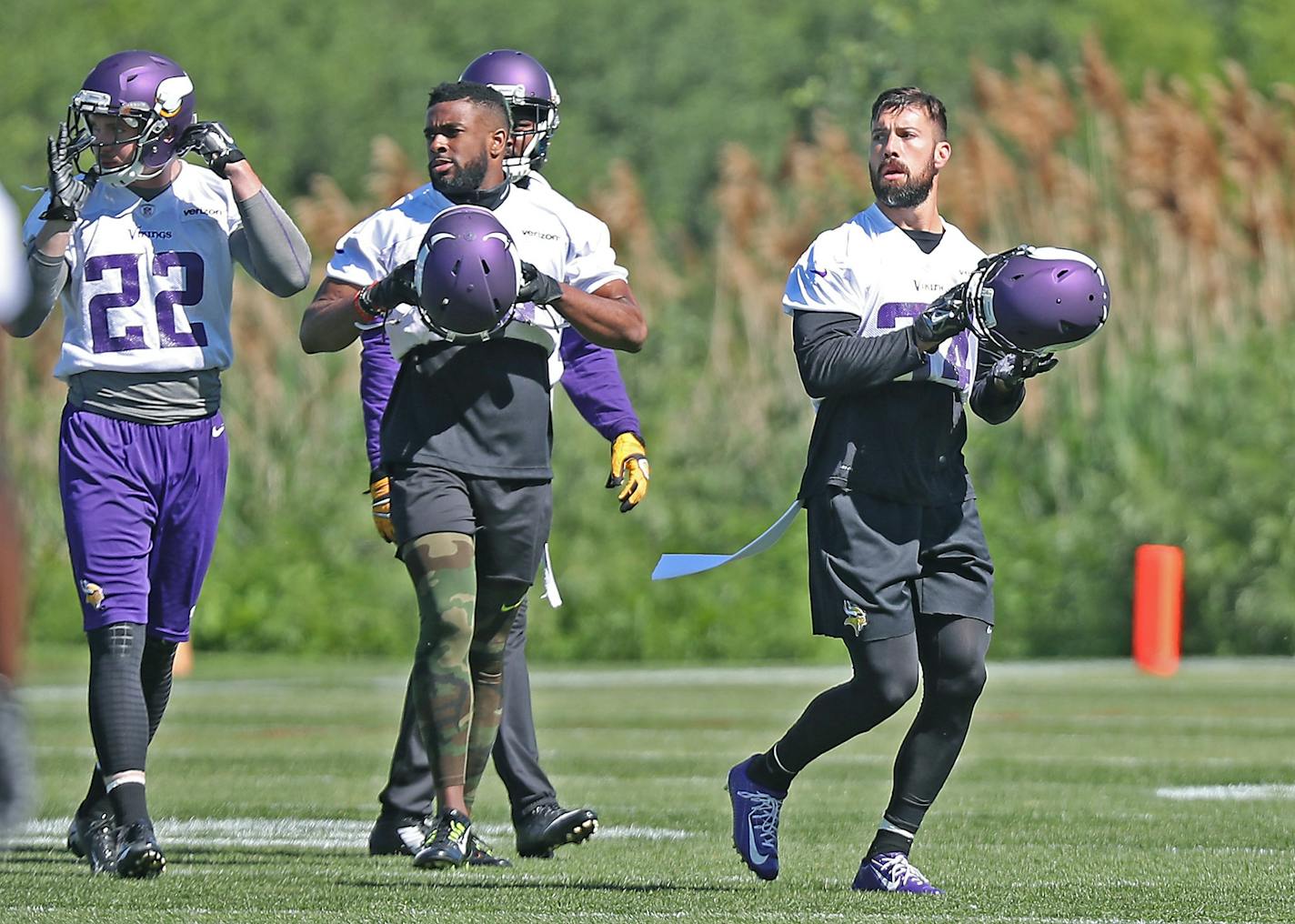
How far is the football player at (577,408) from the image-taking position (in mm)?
7656

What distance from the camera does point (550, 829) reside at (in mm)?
7508

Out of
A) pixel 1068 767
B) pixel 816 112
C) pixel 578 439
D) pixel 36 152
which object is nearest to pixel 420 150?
pixel 36 152

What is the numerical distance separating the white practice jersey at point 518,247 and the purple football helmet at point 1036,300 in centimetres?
110

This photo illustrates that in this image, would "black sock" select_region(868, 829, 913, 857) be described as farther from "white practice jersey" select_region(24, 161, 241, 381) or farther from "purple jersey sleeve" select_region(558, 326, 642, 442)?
"white practice jersey" select_region(24, 161, 241, 381)

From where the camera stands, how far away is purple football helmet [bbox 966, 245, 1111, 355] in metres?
6.43

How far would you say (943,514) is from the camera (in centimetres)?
673

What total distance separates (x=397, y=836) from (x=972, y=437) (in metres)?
12.7

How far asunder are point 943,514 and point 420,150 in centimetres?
4802

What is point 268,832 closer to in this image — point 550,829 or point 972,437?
point 550,829

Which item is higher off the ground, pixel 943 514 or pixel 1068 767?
pixel 943 514

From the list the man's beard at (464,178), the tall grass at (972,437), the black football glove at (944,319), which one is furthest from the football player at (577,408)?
the tall grass at (972,437)

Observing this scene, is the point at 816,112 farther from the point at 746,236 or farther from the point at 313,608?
the point at 313,608

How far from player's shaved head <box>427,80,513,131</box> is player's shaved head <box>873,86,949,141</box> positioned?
1.00 meters

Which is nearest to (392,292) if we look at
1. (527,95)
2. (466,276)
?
(466,276)
